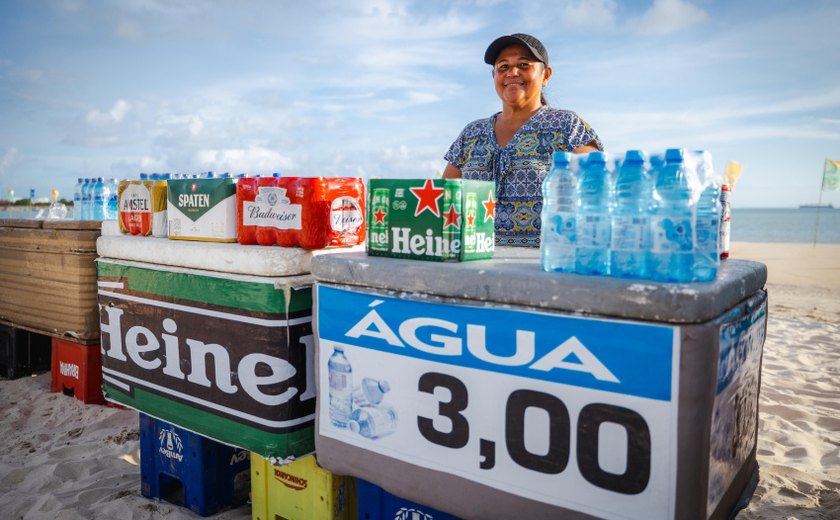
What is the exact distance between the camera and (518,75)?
3.12 m

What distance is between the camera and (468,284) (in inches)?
71.6

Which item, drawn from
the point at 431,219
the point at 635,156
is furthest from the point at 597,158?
the point at 431,219

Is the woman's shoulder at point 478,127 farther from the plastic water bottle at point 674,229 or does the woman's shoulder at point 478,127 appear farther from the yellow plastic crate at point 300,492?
the yellow plastic crate at point 300,492

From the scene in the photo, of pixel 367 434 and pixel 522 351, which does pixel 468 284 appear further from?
pixel 367 434

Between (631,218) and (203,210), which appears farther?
(203,210)

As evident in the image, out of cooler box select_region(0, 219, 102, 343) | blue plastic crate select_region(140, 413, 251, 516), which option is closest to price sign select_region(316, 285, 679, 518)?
blue plastic crate select_region(140, 413, 251, 516)

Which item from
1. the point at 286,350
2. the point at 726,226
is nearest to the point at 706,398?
the point at 726,226

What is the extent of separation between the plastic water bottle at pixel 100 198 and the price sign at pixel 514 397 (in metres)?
3.49

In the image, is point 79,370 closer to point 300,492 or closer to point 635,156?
point 300,492

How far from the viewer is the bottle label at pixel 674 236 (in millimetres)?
1614

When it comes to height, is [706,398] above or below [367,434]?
above

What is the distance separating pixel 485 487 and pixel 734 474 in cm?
85

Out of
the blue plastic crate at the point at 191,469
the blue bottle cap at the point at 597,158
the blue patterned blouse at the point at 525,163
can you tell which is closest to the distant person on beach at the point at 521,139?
the blue patterned blouse at the point at 525,163

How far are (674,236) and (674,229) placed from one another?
0.02m
